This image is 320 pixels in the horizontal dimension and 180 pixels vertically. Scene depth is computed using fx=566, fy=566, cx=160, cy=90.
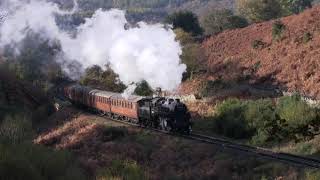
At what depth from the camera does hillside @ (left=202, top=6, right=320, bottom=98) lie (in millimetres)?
50219

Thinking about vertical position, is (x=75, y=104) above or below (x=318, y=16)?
below

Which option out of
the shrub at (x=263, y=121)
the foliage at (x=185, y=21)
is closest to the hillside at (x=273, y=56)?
the shrub at (x=263, y=121)

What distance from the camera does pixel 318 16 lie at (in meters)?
68.1

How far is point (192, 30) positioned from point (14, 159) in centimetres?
8090

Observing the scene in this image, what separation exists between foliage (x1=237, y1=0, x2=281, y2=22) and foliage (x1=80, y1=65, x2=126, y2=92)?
44.0 meters

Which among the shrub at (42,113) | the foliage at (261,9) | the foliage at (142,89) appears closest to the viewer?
the foliage at (142,89)

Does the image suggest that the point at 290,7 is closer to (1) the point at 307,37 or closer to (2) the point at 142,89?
(1) the point at 307,37

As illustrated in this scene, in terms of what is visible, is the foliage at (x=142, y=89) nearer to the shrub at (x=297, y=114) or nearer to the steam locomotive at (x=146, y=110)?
the steam locomotive at (x=146, y=110)

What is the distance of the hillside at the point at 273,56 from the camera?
1977 inches

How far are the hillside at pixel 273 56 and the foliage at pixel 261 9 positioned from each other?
27061 mm

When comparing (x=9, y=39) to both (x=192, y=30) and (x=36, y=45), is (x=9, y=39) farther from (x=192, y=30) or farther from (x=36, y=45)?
(x=192, y=30)

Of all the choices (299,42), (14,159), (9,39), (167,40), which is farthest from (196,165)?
(9,39)

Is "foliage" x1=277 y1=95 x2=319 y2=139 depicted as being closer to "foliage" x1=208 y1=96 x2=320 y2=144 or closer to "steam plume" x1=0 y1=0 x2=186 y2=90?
"foliage" x1=208 y1=96 x2=320 y2=144

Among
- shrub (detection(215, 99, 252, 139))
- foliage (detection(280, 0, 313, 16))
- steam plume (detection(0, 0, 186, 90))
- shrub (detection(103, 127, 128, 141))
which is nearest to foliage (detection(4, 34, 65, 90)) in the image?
steam plume (detection(0, 0, 186, 90))
